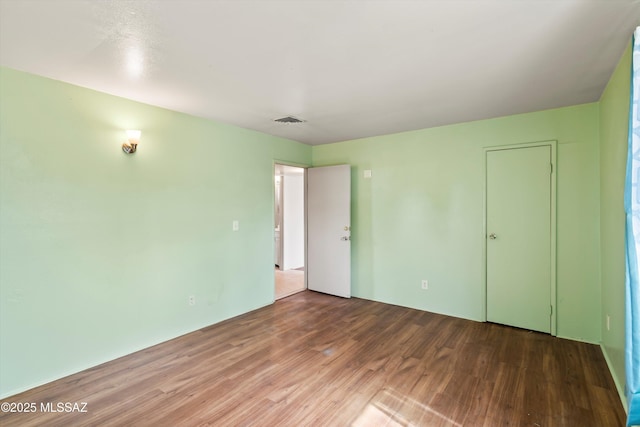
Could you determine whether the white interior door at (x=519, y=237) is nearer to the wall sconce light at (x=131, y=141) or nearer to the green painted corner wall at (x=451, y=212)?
the green painted corner wall at (x=451, y=212)

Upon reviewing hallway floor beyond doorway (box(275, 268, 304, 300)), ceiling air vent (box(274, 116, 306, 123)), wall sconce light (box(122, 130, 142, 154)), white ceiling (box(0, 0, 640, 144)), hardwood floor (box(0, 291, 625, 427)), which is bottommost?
hardwood floor (box(0, 291, 625, 427))

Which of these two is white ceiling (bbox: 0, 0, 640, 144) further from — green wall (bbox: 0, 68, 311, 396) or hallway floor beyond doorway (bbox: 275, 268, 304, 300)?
hallway floor beyond doorway (bbox: 275, 268, 304, 300)

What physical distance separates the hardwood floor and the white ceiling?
243cm

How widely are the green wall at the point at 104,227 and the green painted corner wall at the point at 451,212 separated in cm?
184

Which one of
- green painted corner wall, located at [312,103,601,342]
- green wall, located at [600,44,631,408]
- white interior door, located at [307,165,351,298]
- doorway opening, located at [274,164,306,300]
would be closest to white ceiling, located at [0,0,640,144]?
green wall, located at [600,44,631,408]

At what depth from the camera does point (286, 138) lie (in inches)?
181

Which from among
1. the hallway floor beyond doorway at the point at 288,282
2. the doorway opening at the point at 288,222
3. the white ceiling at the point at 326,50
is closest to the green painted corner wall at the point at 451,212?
the white ceiling at the point at 326,50

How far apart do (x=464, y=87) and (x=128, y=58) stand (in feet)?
8.65

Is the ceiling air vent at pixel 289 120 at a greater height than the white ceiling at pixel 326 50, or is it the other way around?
the ceiling air vent at pixel 289 120

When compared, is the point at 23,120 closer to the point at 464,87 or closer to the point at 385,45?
the point at 385,45

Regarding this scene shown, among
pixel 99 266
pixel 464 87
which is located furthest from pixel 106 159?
pixel 464 87

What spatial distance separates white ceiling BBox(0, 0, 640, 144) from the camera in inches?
62.4

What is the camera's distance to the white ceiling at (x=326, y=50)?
1586mm

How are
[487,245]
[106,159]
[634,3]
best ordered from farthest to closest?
[487,245] < [106,159] < [634,3]
